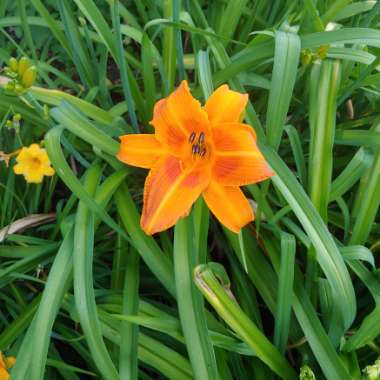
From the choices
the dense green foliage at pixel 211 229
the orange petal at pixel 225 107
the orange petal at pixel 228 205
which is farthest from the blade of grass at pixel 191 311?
the orange petal at pixel 225 107

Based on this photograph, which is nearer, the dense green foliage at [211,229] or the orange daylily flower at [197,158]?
the orange daylily flower at [197,158]

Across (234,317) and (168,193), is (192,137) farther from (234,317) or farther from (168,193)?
(234,317)

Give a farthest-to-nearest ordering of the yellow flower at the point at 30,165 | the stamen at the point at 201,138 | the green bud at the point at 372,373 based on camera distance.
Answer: the yellow flower at the point at 30,165 < the stamen at the point at 201,138 < the green bud at the point at 372,373

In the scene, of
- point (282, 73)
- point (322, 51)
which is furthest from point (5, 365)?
point (322, 51)

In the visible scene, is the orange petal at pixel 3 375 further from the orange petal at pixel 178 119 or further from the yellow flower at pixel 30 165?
the orange petal at pixel 178 119

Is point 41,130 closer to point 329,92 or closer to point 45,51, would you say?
point 45,51

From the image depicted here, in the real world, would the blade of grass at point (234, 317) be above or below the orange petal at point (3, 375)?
above
